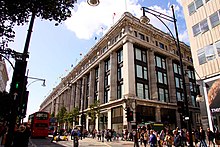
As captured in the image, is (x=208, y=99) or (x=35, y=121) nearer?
(x=208, y=99)

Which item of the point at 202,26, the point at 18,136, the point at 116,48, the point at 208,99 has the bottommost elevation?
the point at 18,136

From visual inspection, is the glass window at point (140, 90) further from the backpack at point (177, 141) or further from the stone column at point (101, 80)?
the backpack at point (177, 141)

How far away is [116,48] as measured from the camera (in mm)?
41062

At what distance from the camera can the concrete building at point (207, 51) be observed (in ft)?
56.5

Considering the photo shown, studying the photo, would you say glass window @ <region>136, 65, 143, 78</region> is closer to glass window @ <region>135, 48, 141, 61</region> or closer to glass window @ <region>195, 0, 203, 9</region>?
glass window @ <region>135, 48, 141, 61</region>

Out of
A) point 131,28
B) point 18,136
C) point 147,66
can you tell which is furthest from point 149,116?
point 18,136

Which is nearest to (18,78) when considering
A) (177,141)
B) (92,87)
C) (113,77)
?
(177,141)

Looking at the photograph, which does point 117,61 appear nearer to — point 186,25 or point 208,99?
point 186,25

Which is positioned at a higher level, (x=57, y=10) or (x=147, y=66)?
(x=147, y=66)

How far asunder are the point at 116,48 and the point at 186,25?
67.9 ft

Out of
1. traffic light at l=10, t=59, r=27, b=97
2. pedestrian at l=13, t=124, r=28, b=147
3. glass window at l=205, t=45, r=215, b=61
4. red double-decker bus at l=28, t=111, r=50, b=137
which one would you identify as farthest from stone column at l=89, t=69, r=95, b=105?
traffic light at l=10, t=59, r=27, b=97

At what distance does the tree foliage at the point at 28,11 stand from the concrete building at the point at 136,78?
26371 millimetres

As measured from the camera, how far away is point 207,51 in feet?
60.3

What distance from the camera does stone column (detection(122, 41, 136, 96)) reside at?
3442 cm
